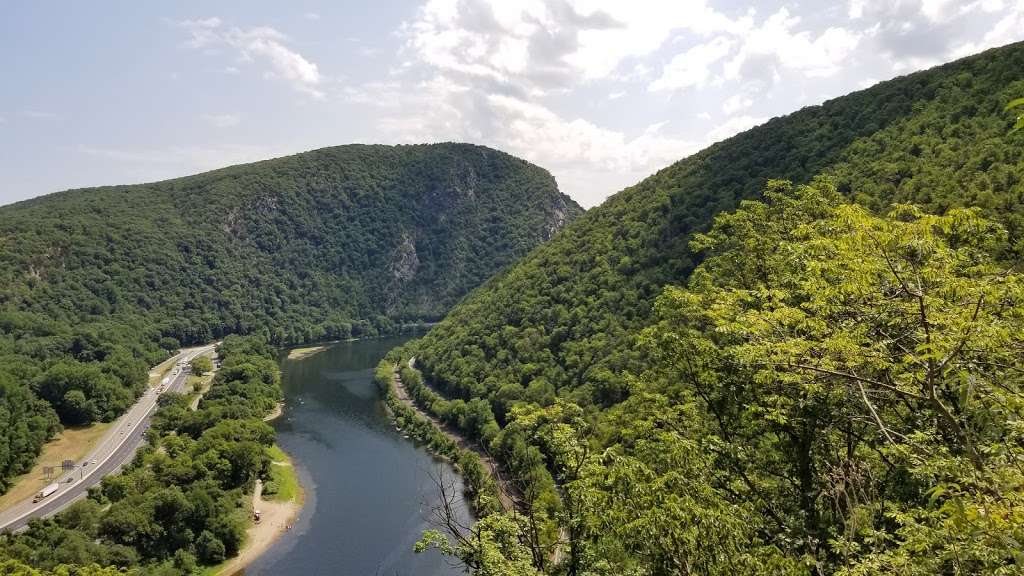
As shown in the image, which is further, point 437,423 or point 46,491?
point 437,423

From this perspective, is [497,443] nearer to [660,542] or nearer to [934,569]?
[660,542]

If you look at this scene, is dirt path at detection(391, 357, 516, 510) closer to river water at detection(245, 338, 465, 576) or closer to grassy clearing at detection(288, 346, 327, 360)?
river water at detection(245, 338, 465, 576)

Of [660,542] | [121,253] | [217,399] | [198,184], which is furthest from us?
[198,184]

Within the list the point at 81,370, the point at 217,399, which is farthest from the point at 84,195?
the point at 217,399

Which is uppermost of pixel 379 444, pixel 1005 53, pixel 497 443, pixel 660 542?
pixel 1005 53

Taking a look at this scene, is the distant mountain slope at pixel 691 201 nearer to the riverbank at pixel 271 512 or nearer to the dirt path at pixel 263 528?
A: the riverbank at pixel 271 512

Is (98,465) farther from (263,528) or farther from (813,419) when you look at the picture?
(813,419)

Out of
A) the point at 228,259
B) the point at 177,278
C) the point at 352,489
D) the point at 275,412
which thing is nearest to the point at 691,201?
the point at 352,489
